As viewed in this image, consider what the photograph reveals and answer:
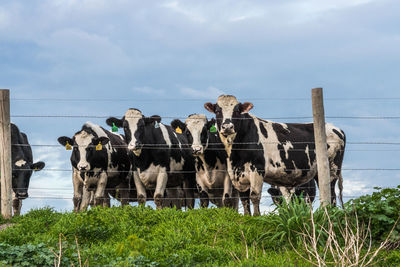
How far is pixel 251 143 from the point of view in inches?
488

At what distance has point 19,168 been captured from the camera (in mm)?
16344

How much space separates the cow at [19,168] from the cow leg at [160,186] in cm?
433

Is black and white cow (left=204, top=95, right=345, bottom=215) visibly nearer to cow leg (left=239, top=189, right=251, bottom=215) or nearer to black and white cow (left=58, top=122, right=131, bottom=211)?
cow leg (left=239, top=189, right=251, bottom=215)

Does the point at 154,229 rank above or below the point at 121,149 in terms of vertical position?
below

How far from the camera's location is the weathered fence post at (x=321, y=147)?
1120 centimetres

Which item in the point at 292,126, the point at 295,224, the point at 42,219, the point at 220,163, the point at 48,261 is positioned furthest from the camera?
the point at 292,126

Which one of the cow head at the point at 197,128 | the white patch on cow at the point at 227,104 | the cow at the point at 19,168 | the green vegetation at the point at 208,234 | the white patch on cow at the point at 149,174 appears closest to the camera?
the green vegetation at the point at 208,234

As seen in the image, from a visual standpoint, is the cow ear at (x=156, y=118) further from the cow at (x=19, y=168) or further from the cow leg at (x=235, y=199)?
the cow at (x=19, y=168)

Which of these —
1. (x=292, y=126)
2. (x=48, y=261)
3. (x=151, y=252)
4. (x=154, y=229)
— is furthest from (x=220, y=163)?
(x=48, y=261)

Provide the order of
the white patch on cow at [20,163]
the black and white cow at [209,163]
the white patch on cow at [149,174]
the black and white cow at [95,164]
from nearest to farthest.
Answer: the black and white cow at [209,163] → the white patch on cow at [149,174] → the black and white cow at [95,164] → the white patch on cow at [20,163]

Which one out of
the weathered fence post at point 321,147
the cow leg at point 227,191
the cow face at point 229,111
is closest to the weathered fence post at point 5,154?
the cow face at point 229,111

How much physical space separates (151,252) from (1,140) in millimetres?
6233

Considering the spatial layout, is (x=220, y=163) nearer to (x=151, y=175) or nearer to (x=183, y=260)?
(x=151, y=175)

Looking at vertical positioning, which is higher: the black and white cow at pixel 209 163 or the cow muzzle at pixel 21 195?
the black and white cow at pixel 209 163
